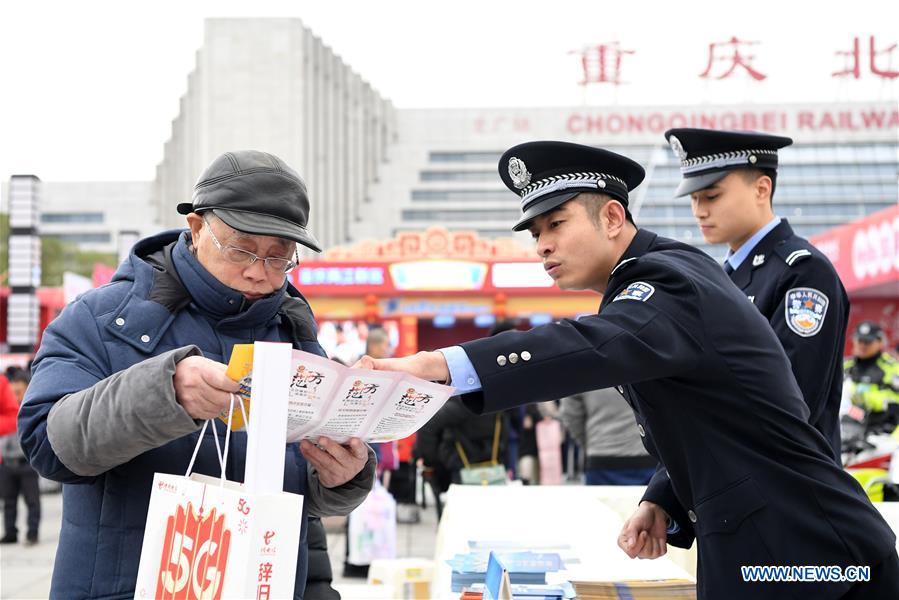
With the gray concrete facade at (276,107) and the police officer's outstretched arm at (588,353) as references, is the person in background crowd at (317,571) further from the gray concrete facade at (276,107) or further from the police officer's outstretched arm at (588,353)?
the gray concrete facade at (276,107)

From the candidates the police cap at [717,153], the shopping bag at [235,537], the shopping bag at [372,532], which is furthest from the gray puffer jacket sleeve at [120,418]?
the shopping bag at [372,532]

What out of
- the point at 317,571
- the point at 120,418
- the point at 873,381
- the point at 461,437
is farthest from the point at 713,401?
the point at 873,381

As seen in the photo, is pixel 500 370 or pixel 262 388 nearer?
pixel 262 388

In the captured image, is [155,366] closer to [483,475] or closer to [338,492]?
[338,492]

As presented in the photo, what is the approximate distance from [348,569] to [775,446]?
5653 millimetres

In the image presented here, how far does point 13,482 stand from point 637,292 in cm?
891

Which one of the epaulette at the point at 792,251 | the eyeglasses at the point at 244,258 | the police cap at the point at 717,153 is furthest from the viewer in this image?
the police cap at the point at 717,153

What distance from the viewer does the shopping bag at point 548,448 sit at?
9.81 m

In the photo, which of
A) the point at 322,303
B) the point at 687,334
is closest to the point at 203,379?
the point at 687,334

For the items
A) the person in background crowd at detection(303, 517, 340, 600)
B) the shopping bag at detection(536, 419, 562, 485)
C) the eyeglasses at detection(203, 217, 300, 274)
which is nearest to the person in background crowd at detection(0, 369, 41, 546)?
the shopping bag at detection(536, 419, 562, 485)

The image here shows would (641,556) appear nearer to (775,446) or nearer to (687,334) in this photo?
(775,446)

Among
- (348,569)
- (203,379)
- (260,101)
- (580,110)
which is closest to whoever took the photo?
(203,379)

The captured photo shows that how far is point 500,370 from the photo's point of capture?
177cm

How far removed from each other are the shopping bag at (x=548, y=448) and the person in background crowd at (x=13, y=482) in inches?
198
